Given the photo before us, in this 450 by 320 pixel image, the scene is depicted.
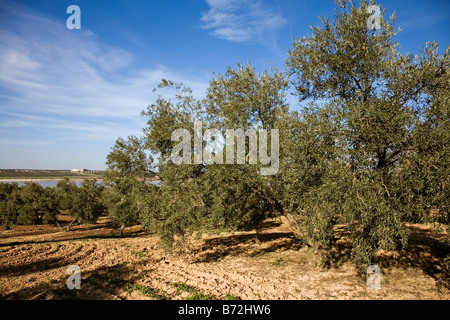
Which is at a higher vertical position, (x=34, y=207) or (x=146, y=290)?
(x=146, y=290)

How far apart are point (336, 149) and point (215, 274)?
914cm

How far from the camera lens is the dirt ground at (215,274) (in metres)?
10.3

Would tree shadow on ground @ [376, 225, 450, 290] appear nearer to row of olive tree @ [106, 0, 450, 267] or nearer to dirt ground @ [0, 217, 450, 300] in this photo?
dirt ground @ [0, 217, 450, 300]

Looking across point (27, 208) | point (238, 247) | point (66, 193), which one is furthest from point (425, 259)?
point (66, 193)

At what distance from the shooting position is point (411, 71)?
32.8ft

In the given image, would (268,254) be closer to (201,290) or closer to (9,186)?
(201,290)

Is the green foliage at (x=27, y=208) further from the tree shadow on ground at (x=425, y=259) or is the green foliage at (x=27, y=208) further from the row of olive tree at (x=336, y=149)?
the tree shadow on ground at (x=425, y=259)

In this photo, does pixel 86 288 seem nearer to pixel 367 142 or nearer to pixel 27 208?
pixel 367 142

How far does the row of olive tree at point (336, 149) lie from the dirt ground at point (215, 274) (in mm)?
1870

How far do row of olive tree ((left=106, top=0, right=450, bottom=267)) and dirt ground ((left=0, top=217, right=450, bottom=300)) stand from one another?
1870 millimetres

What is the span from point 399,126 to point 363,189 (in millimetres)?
2674

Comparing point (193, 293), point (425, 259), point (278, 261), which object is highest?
point (425, 259)

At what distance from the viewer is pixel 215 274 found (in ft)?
43.4

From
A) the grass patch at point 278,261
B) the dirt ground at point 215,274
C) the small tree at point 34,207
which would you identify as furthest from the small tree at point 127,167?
the small tree at point 34,207
